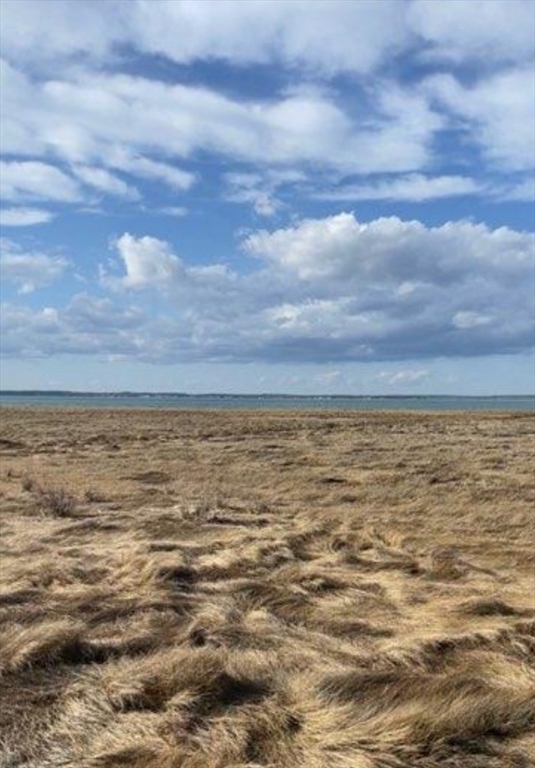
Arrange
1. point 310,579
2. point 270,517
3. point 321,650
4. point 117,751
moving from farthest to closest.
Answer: point 270,517 → point 310,579 → point 321,650 → point 117,751

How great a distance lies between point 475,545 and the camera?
14133mm

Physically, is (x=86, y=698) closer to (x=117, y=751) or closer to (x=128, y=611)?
(x=117, y=751)

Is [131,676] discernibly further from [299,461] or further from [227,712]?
[299,461]

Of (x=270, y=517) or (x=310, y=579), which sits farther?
(x=270, y=517)

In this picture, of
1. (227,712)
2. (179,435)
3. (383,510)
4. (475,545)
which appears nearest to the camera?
(227,712)

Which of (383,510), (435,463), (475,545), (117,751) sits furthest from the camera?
(435,463)

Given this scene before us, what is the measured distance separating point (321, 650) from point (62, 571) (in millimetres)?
4608

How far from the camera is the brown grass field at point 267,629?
5.72 m

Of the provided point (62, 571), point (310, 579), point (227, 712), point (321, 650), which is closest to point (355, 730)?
point (227, 712)

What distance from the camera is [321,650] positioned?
26.1 ft

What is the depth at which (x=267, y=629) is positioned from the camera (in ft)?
28.2

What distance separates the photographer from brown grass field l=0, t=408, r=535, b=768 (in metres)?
5.72

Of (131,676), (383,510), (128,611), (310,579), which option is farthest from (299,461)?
(131,676)

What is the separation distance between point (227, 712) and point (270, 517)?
1059cm
